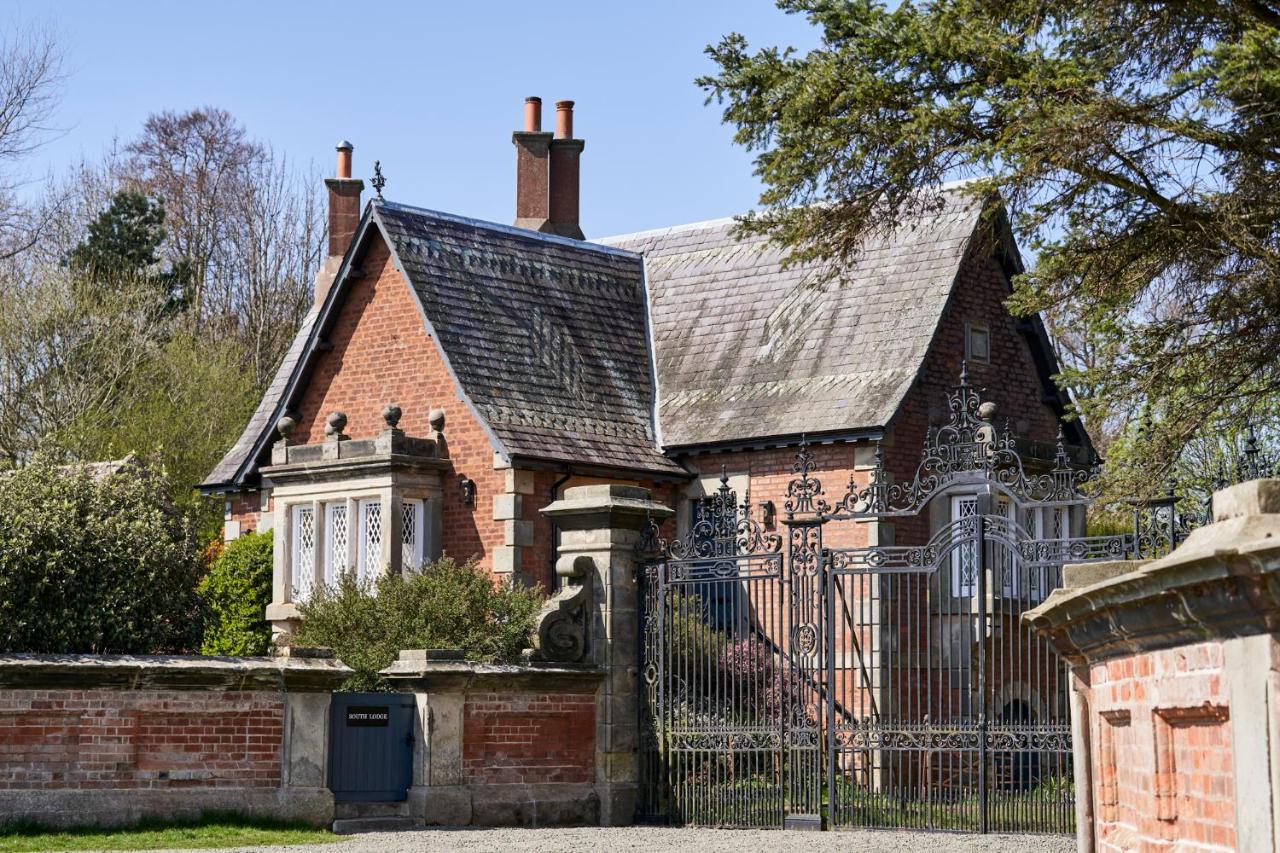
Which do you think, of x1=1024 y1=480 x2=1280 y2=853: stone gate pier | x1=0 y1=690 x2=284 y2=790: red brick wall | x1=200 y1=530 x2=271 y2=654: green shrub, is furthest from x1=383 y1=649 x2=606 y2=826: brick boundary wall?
x1=200 y1=530 x2=271 y2=654: green shrub

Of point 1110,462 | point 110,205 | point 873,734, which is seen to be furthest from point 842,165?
point 110,205

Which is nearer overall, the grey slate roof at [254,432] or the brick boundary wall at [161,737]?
the brick boundary wall at [161,737]

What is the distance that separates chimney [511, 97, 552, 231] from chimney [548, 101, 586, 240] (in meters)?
0.20

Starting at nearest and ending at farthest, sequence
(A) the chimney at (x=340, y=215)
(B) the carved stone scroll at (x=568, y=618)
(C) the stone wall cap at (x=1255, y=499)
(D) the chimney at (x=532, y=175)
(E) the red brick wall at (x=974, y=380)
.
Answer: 1. (C) the stone wall cap at (x=1255, y=499)
2. (B) the carved stone scroll at (x=568, y=618)
3. (E) the red brick wall at (x=974, y=380)
4. (D) the chimney at (x=532, y=175)
5. (A) the chimney at (x=340, y=215)

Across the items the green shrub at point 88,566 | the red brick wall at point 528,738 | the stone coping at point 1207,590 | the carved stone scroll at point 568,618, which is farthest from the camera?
the green shrub at point 88,566

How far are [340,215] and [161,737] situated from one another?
2188 centimetres

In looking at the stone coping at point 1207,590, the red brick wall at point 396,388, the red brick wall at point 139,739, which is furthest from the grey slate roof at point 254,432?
the stone coping at point 1207,590

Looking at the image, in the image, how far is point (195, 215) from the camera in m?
49.5

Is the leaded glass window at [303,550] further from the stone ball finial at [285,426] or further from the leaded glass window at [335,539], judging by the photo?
the stone ball finial at [285,426]

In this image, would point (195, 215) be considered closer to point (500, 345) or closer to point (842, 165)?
point (500, 345)

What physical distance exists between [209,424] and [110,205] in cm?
1151

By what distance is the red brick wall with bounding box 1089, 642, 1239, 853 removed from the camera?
15.9 ft

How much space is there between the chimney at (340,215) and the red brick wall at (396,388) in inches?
335

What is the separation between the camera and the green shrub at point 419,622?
1770 centimetres
